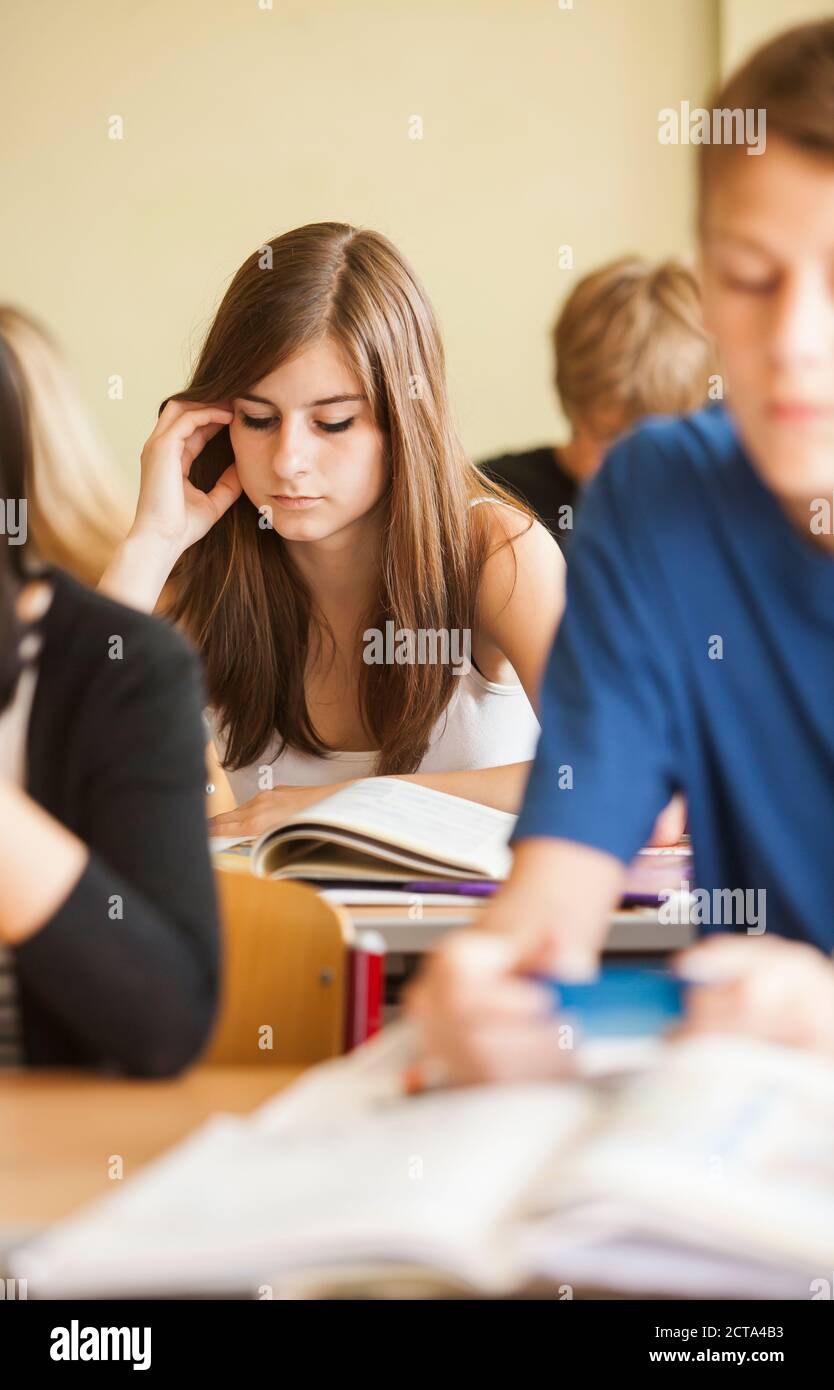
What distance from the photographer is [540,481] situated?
3.48 m

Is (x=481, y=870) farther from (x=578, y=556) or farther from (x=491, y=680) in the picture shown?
(x=491, y=680)

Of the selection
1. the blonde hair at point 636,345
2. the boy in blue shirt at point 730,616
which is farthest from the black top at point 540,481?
the boy in blue shirt at point 730,616

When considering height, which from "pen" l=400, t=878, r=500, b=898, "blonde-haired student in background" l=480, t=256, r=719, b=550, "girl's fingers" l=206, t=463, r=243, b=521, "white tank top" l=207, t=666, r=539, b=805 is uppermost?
"blonde-haired student in background" l=480, t=256, r=719, b=550

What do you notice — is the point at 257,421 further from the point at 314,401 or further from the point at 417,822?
the point at 417,822

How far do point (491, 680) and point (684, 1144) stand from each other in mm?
1711

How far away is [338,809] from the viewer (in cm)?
153

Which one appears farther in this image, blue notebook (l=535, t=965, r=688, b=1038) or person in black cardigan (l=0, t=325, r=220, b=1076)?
person in black cardigan (l=0, t=325, r=220, b=1076)

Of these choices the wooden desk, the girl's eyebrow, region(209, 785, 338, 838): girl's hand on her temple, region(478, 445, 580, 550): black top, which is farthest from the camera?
region(478, 445, 580, 550): black top

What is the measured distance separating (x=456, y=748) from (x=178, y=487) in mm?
553

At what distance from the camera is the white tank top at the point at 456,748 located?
2160 millimetres

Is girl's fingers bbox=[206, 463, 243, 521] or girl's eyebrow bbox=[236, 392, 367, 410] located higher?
girl's eyebrow bbox=[236, 392, 367, 410]

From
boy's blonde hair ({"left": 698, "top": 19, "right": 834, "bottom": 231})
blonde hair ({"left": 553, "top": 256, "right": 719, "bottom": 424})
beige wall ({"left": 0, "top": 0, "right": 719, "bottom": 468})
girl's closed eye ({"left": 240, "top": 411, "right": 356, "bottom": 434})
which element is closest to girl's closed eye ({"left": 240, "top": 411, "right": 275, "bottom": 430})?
girl's closed eye ({"left": 240, "top": 411, "right": 356, "bottom": 434})

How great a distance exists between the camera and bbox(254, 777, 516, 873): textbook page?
1.49 metres

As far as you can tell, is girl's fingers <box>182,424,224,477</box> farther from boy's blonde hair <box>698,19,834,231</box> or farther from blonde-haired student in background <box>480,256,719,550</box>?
boy's blonde hair <box>698,19,834,231</box>
